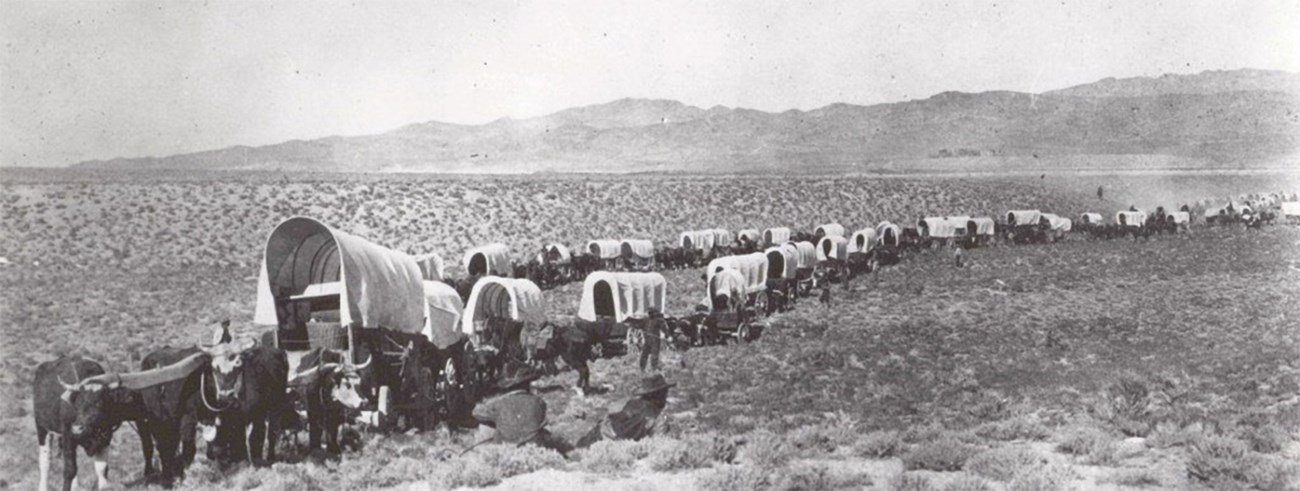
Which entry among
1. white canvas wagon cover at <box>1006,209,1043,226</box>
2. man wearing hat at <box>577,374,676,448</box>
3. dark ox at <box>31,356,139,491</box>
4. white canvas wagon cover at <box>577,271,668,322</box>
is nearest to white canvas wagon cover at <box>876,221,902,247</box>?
white canvas wagon cover at <box>1006,209,1043,226</box>

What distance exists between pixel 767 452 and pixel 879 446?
4.53ft

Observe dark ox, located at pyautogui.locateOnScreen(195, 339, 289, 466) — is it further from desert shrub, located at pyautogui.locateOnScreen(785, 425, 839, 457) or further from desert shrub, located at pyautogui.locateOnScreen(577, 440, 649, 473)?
desert shrub, located at pyautogui.locateOnScreen(785, 425, 839, 457)

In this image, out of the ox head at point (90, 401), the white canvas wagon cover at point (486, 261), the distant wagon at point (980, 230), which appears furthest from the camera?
the distant wagon at point (980, 230)

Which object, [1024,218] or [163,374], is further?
[1024,218]

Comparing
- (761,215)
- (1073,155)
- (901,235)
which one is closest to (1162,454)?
(901,235)

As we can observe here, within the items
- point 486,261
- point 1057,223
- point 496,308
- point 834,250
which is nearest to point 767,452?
point 496,308

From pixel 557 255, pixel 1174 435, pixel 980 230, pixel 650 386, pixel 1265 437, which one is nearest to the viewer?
pixel 1265 437

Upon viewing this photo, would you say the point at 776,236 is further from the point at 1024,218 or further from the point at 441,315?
→ the point at 441,315

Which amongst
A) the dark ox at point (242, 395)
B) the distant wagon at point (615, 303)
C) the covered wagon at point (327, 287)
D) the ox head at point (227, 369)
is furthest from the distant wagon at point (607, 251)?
the ox head at point (227, 369)

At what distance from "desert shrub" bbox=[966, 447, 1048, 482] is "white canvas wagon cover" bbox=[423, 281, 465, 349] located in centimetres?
896

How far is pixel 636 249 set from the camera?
146 feet

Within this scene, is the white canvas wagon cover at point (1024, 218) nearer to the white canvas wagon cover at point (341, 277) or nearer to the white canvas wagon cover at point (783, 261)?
the white canvas wagon cover at point (783, 261)

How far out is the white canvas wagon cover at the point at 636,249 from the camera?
44594 millimetres

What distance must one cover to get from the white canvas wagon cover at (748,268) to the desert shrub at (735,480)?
54.4 feet
